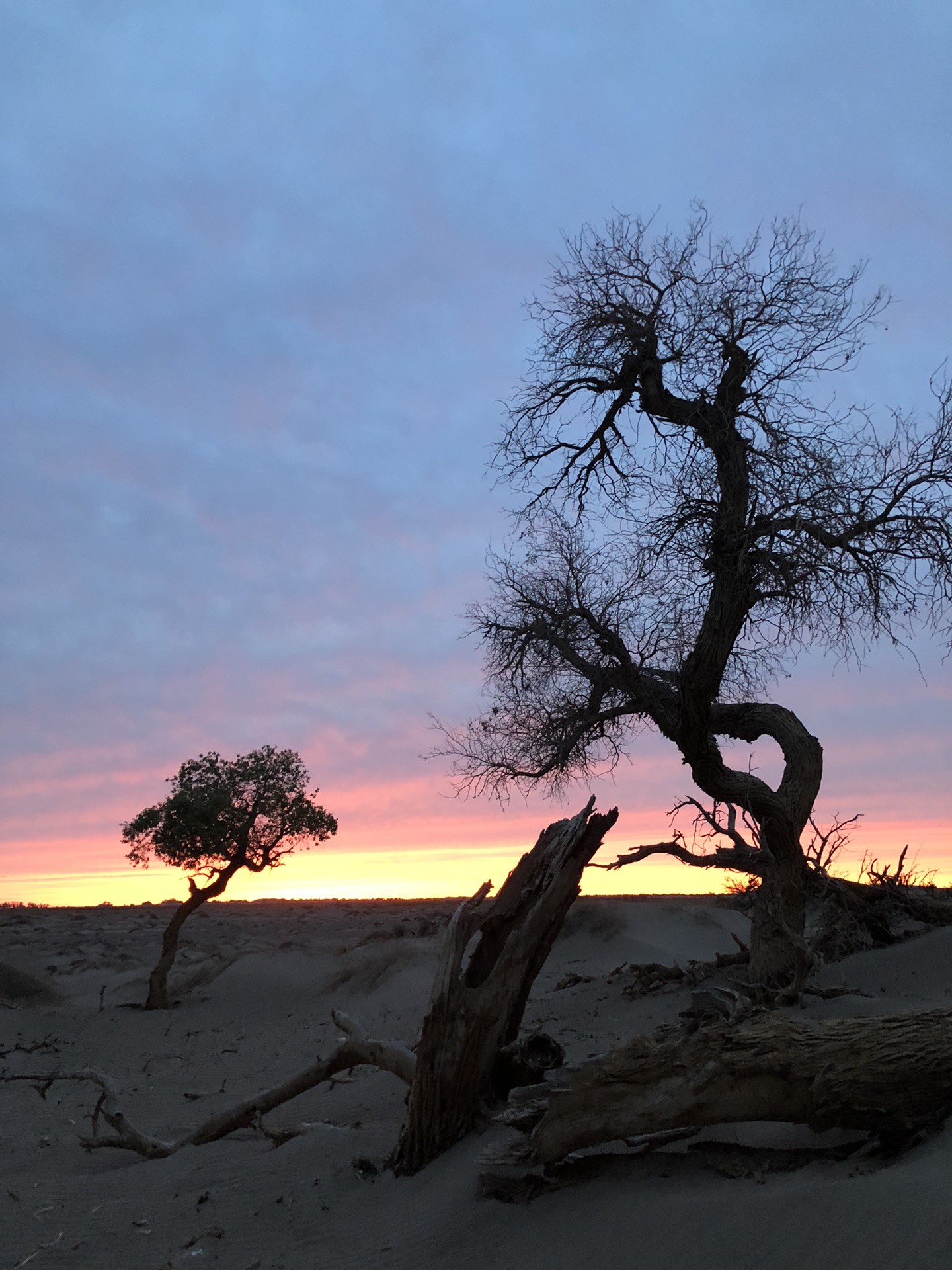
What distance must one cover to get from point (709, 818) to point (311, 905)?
3765 cm

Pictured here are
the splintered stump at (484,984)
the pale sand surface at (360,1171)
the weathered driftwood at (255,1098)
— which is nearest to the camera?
the pale sand surface at (360,1171)

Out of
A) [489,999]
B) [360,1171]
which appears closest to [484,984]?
[489,999]

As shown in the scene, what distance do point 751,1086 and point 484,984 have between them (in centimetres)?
228

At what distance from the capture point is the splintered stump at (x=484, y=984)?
732 centimetres

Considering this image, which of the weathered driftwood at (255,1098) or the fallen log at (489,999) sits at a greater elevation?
the fallen log at (489,999)

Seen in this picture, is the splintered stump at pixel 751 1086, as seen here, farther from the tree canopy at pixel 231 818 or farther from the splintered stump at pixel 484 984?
the tree canopy at pixel 231 818

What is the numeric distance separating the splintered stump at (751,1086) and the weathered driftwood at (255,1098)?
239 cm

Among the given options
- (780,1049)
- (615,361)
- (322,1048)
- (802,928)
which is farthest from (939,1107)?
(322,1048)

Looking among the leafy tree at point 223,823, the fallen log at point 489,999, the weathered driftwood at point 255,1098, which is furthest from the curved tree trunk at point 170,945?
the fallen log at point 489,999

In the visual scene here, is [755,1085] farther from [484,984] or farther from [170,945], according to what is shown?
[170,945]

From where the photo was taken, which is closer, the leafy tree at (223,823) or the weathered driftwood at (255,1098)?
the weathered driftwood at (255,1098)

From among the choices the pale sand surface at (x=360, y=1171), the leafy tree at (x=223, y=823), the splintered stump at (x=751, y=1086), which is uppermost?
the leafy tree at (x=223, y=823)

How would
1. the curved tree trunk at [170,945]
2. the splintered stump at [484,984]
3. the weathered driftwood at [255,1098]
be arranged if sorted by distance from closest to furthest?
1. the splintered stump at [484,984]
2. the weathered driftwood at [255,1098]
3. the curved tree trunk at [170,945]

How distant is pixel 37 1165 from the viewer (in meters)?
9.64
